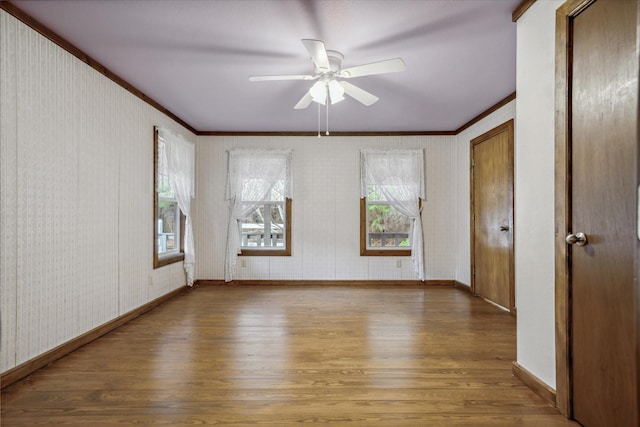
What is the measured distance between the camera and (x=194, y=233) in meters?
5.39

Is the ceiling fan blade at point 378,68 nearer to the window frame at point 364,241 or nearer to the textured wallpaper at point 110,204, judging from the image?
the textured wallpaper at point 110,204

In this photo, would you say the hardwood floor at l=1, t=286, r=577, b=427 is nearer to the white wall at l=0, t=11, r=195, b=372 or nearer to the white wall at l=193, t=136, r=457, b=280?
the white wall at l=0, t=11, r=195, b=372

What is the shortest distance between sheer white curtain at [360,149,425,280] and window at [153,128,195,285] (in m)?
2.62

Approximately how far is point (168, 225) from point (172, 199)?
1.26 feet

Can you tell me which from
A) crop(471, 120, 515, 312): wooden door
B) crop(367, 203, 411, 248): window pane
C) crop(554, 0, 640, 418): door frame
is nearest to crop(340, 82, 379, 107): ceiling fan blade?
crop(554, 0, 640, 418): door frame

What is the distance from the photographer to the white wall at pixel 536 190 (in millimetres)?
1942

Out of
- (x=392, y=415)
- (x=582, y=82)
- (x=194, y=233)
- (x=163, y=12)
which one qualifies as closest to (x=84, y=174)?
(x=163, y=12)

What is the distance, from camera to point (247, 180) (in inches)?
210

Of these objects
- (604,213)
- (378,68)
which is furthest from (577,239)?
(378,68)

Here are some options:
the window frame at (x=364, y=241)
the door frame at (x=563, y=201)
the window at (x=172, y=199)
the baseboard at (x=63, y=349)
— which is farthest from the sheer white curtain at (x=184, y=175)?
the door frame at (x=563, y=201)

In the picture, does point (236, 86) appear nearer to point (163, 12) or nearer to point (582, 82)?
point (163, 12)

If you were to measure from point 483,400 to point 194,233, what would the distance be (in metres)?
4.56

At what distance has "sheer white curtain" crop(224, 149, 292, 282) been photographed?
5301mm

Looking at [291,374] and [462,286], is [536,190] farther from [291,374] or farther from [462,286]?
[462,286]
